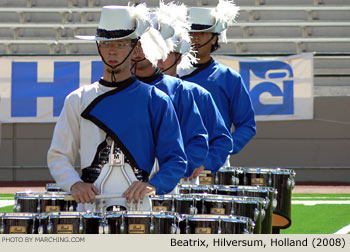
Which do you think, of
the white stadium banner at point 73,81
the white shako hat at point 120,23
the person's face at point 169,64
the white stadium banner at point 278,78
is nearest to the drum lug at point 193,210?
the white shako hat at point 120,23

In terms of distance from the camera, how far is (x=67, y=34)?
59.7 ft

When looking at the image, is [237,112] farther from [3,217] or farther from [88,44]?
[88,44]

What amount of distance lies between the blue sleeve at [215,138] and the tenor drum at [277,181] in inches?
7.6

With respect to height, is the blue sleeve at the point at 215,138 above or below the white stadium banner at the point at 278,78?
below

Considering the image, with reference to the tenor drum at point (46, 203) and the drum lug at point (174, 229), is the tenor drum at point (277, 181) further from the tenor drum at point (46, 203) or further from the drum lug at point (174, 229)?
the drum lug at point (174, 229)

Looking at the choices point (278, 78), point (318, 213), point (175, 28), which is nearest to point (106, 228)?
point (175, 28)

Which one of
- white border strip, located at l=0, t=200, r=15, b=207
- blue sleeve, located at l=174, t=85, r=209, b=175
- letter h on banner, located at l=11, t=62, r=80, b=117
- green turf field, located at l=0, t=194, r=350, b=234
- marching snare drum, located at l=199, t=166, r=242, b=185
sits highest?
letter h on banner, located at l=11, t=62, r=80, b=117

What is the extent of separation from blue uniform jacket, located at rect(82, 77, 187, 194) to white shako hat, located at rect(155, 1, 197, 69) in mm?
1223

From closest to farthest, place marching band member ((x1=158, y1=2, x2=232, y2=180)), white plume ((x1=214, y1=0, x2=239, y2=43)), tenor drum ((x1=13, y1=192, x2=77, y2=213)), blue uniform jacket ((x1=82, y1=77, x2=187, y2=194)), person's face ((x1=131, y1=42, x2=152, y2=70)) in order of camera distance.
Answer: blue uniform jacket ((x1=82, y1=77, x2=187, y2=194)) < tenor drum ((x1=13, y1=192, x2=77, y2=213)) < person's face ((x1=131, y1=42, x2=152, y2=70)) < marching band member ((x1=158, y1=2, x2=232, y2=180)) < white plume ((x1=214, y1=0, x2=239, y2=43))

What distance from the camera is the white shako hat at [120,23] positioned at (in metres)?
4.58

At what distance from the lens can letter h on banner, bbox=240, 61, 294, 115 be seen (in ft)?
50.3

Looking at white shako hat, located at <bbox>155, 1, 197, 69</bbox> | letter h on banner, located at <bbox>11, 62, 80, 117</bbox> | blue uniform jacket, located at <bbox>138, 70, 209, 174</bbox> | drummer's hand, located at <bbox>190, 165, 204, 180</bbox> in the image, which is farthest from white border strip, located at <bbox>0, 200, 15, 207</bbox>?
blue uniform jacket, located at <bbox>138, 70, 209, 174</bbox>

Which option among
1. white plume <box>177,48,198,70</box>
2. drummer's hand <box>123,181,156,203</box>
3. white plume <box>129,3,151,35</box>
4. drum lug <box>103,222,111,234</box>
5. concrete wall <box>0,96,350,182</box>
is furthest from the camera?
concrete wall <box>0,96,350,182</box>

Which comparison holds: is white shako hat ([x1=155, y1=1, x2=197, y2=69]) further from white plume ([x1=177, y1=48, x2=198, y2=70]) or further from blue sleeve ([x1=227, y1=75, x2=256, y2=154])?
blue sleeve ([x1=227, y1=75, x2=256, y2=154])
